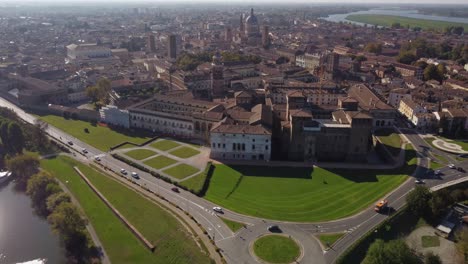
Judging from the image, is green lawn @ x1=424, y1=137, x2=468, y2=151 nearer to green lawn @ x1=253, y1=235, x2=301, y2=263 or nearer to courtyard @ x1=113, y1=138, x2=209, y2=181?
courtyard @ x1=113, y1=138, x2=209, y2=181

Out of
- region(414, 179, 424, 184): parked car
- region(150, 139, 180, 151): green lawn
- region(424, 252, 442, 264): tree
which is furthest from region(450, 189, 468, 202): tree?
region(150, 139, 180, 151): green lawn

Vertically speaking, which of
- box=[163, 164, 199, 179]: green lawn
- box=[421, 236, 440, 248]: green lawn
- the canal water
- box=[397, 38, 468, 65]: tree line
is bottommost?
the canal water

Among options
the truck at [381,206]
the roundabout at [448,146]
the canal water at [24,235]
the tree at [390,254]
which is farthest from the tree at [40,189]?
the roundabout at [448,146]

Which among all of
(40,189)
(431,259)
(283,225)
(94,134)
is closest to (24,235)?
(40,189)

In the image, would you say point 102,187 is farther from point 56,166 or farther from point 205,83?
point 205,83

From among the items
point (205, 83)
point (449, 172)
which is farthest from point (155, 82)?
point (449, 172)

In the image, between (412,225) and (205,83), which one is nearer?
(412,225)

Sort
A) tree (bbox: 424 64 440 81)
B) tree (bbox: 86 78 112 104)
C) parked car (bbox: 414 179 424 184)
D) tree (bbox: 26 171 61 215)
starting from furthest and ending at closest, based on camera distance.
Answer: tree (bbox: 424 64 440 81)
tree (bbox: 86 78 112 104)
parked car (bbox: 414 179 424 184)
tree (bbox: 26 171 61 215)

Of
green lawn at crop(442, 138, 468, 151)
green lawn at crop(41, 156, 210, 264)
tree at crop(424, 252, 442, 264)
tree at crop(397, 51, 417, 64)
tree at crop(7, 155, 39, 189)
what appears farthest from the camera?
tree at crop(397, 51, 417, 64)
